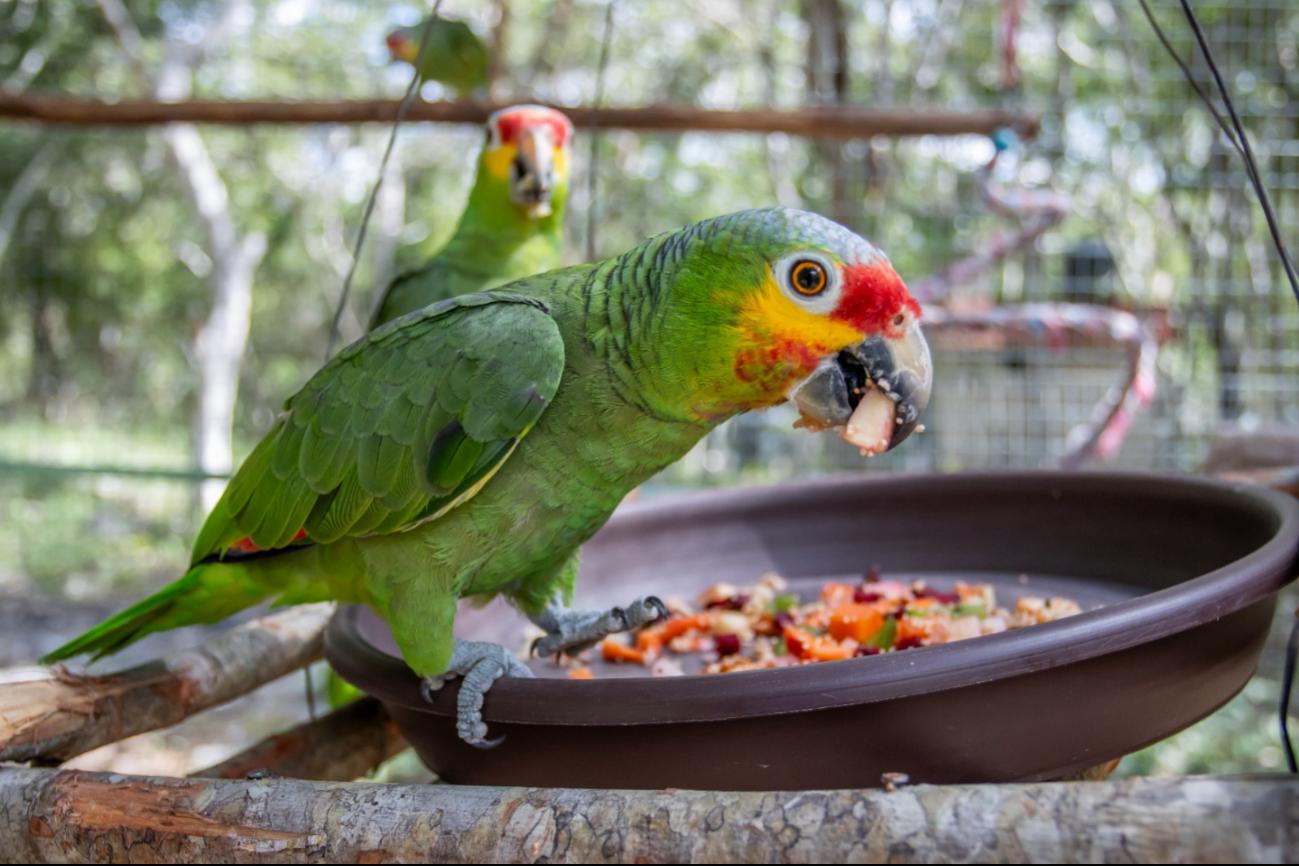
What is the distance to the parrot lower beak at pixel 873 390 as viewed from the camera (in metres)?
0.93

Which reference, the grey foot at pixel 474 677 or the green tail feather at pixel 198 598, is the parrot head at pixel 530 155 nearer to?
the green tail feather at pixel 198 598

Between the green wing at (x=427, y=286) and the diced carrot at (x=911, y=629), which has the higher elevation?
the green wing at (x=427, y=286)

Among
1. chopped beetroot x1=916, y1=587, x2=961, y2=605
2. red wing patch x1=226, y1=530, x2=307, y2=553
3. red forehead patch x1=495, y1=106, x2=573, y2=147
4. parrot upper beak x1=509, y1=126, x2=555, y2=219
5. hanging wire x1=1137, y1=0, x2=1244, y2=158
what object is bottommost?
chopped beetroot x1=916, y1=587, x2=961, y2=605

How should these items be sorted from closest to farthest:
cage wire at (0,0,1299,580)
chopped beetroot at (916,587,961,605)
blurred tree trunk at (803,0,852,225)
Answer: chopped beetroot at (916,587,961,605)
cage wire at (0,0,1299,580)
blurred tree trunk at (803,0,852,225)

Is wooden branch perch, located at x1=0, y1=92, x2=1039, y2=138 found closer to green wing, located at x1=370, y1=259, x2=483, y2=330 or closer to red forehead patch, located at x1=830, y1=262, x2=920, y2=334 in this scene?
green wing, located at x1=370, y1=259, x2=483, y2=330

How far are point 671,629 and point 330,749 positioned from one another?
544 mm

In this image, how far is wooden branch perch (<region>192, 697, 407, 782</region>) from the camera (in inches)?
51.1

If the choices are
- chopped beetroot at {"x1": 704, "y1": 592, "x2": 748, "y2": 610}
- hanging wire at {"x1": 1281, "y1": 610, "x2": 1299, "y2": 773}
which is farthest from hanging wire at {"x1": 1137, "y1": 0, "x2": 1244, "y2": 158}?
chopped beetroot at {"x1": 704, "y1": 592, "x2": 748, "y2": 610}

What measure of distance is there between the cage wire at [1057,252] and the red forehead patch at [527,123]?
3.20ft

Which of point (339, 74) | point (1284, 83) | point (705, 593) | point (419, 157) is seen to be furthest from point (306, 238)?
point (705, 593)

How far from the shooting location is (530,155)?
1965 mm

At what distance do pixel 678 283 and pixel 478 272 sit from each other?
113cm

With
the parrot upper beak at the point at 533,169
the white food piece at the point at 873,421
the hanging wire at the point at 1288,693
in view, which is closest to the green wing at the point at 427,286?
the parrot upper beak at the point at 533,169

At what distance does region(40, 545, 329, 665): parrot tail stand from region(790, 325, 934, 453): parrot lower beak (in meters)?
0.69
